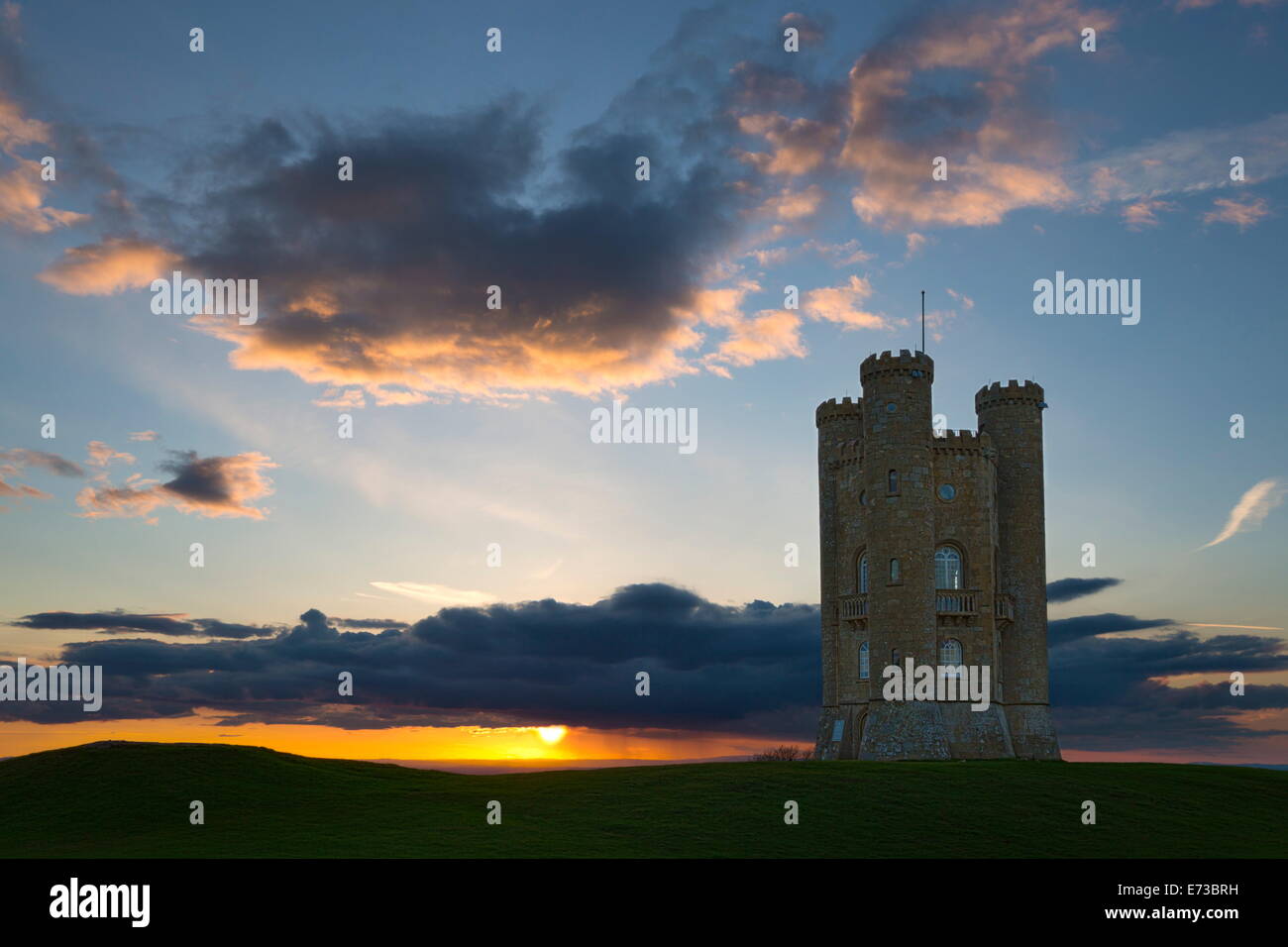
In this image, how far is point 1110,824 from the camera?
132ft

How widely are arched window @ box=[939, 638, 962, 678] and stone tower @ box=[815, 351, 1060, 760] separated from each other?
0.08 metres

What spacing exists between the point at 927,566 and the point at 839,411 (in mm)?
13446

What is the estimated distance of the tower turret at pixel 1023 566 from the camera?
232 ft

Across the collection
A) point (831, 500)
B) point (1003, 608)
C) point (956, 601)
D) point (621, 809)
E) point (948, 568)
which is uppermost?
point (831, 500)

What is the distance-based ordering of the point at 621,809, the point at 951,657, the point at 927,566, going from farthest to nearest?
the point at 951,657 < the point at 927,566 < the point at 621,809

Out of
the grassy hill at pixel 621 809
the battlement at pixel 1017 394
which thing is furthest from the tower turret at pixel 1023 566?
the grassy hill at pixel 621 809

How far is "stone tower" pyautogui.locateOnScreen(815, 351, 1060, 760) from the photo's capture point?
64.2 meters

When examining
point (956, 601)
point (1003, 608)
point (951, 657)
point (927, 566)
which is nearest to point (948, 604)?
point (956, 601)

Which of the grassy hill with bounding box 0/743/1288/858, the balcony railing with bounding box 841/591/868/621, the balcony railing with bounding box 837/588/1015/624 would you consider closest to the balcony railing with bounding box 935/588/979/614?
the balcony railing with bounding box 837/588/1015/624

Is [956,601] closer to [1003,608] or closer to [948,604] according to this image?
[948,604]

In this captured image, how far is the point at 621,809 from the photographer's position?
40.8 meters

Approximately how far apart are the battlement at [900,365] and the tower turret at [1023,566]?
848 cm

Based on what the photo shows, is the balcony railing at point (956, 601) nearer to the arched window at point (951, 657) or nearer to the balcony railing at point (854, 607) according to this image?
the arched window at point (951, 657)
